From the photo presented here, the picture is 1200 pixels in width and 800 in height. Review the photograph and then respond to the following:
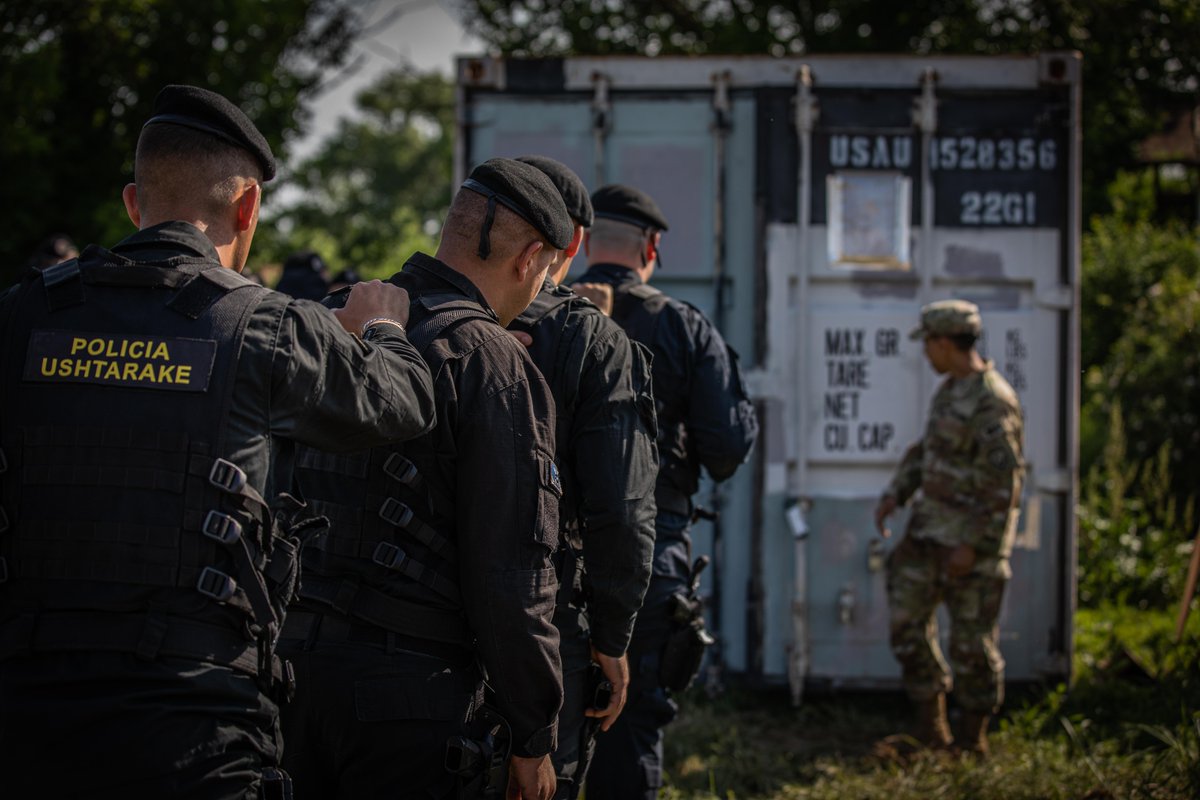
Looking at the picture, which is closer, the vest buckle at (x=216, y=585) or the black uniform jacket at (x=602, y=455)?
the vest buckle at (x=216, y=585)

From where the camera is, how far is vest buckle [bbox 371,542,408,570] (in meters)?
2.43

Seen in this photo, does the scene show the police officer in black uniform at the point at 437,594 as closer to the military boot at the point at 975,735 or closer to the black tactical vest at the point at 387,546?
the black tactical vest at the point at 387,546

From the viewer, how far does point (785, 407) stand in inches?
225

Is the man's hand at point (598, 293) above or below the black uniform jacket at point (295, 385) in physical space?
above

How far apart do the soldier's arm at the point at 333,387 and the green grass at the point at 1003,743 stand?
2.94 metres

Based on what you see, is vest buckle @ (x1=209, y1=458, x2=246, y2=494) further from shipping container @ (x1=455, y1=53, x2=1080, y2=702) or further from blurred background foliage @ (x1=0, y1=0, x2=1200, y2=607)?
blurred background foliage @ (x1=0, y1=0, x2=1200, y2=607)

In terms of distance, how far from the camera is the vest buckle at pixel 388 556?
7.97 ft

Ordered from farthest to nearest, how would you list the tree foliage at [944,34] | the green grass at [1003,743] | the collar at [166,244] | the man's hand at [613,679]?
the tree foliage at [944,34] < the green grass at [1003,743] < the man's hand at [613,679] < the collar at [166,244]

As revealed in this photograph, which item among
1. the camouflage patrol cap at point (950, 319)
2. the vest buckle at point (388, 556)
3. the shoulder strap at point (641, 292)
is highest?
the camouflage patrol cap at point (950, 319)

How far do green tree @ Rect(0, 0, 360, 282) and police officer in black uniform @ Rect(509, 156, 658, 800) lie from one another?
804 cm

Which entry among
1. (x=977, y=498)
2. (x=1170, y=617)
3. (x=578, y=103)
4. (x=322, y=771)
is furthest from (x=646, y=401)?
(x=1170, y=617)

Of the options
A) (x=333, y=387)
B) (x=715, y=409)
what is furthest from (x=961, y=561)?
(x=333, y=387)

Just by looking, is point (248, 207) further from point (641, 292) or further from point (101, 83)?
point (101, 83)

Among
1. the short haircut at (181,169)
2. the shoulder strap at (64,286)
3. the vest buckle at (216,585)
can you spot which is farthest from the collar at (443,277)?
the vest buckle at (216,585)
